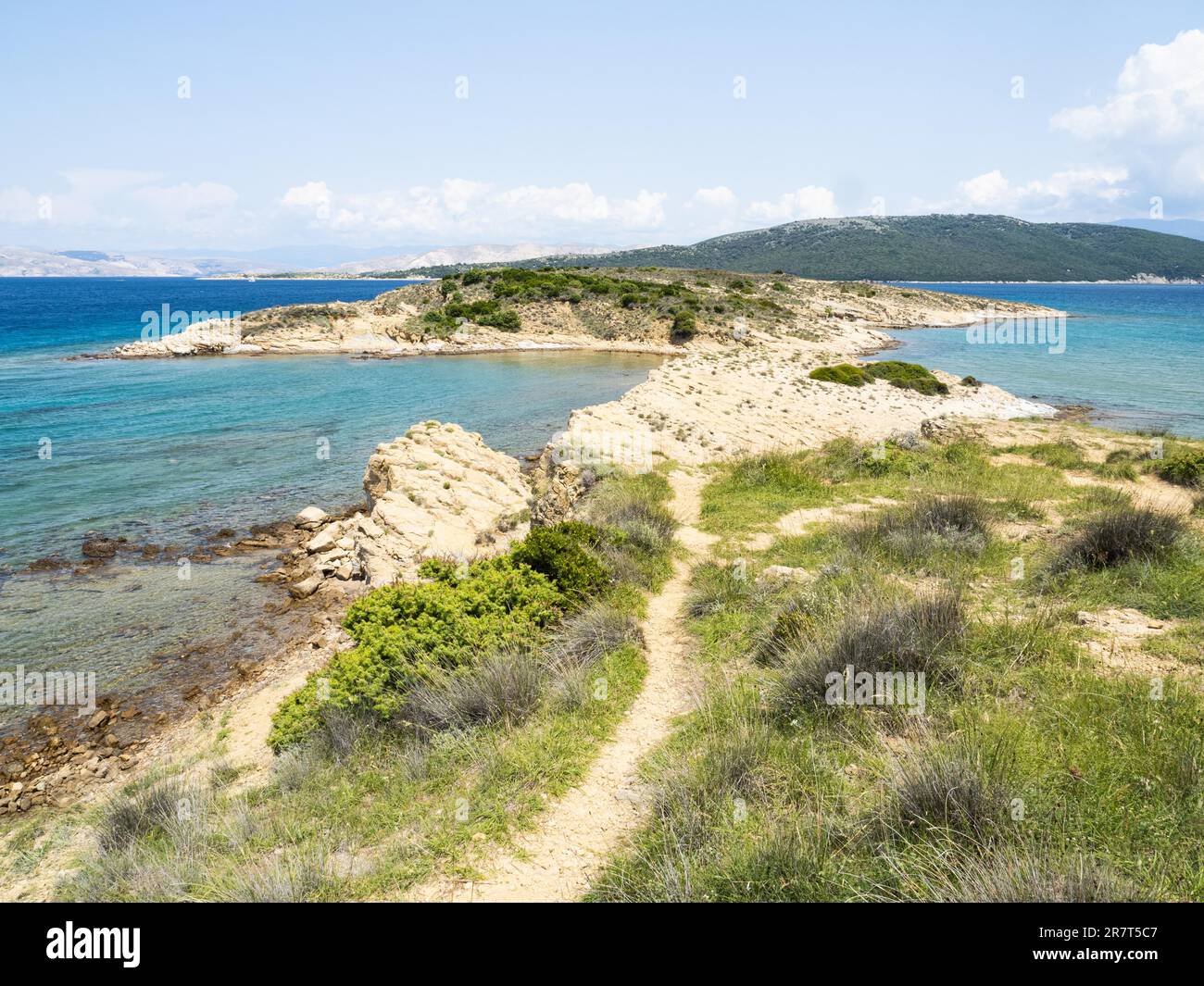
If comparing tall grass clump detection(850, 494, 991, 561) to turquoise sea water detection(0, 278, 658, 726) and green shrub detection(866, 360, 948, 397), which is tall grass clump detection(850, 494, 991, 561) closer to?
turquoise sea water detection(0, 278, 658, 726)

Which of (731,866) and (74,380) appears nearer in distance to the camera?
(731,866)

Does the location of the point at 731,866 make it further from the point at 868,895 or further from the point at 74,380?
the point at 74,380

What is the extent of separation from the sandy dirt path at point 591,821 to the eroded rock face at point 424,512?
561 centimetres

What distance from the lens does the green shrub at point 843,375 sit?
31.4m

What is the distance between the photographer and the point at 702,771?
15.6 feet

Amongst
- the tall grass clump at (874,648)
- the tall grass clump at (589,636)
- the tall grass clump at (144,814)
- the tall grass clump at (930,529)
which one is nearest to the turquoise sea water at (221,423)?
the tall grass clump at (144,814)

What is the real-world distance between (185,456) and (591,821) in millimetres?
23216

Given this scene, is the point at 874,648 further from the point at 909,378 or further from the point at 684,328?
the point at 684,328

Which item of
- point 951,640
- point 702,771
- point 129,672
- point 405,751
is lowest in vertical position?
point 129,672

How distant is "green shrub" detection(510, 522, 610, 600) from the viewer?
8867 mm

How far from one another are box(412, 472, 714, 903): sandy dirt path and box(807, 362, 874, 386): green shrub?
27.0 m

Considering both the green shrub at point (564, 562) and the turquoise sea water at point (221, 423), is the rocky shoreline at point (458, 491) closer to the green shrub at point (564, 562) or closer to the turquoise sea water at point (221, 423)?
the turquoise sea water at point (221, 423)
